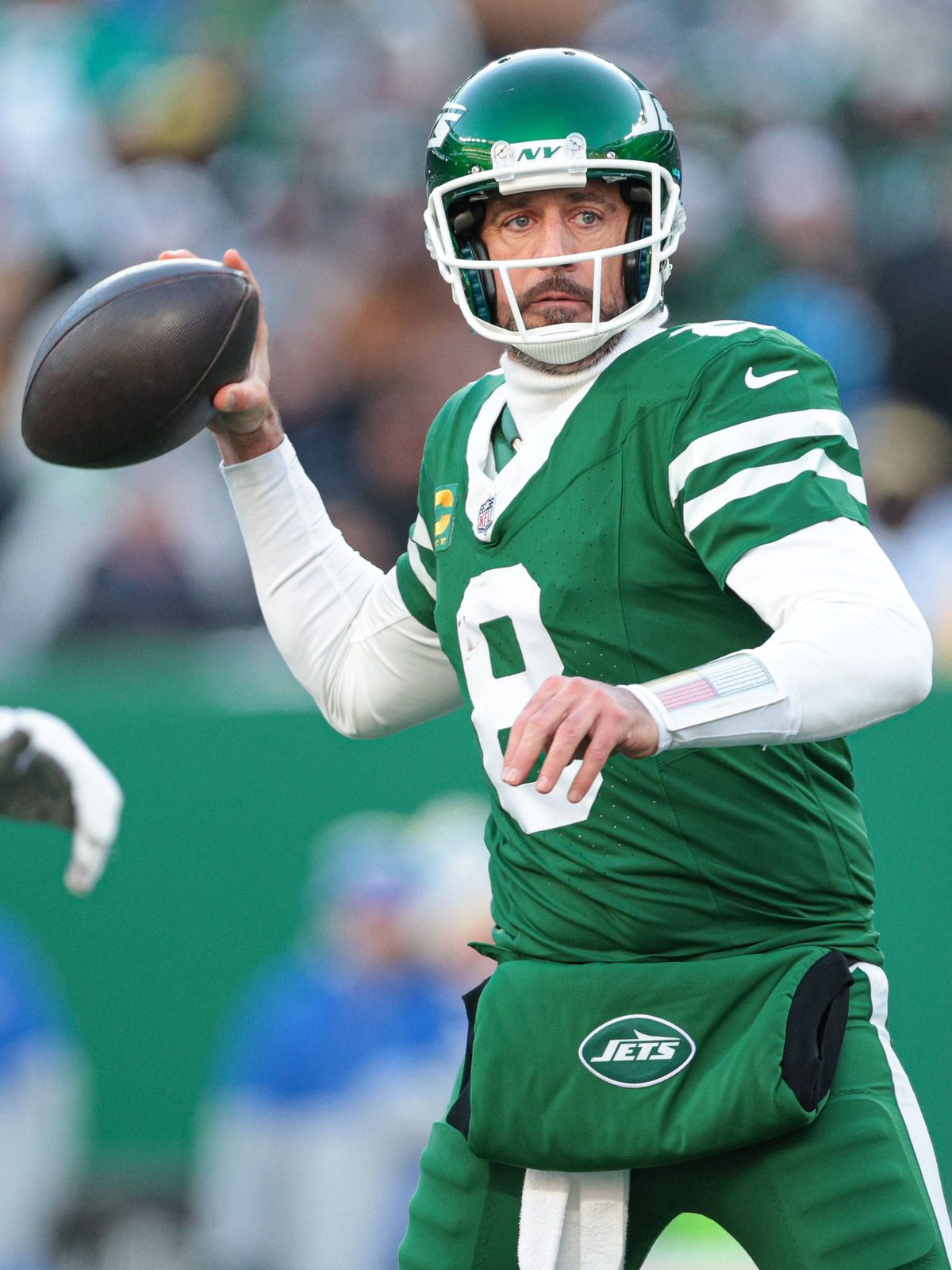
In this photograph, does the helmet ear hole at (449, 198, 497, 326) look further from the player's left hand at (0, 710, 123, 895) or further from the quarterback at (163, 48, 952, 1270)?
the player's left hand at (0, 710, 123, 895)

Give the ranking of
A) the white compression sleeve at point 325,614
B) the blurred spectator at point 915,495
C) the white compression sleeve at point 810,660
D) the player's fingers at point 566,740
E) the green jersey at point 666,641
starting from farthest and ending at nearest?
1. the blurred spectator at point 915,495
2. the white compression sleeve at point 325,614
3. the green jersey at point 666,641
4. the white compression sleeve at point 810,660
5. the player's fingers at point 566,740

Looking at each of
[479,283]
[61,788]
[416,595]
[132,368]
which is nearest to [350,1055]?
[61,788]

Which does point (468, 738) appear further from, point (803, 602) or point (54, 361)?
point (803, 602)

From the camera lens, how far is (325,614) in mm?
2744

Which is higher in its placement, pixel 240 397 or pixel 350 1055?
pixel 240 397

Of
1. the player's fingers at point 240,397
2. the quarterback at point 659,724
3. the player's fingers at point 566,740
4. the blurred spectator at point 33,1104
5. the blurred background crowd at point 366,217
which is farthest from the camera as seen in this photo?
the blurred background crowd at point 366,217

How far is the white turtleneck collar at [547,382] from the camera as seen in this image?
231 centimetres

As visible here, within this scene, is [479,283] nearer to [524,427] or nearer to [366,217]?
[524,427]

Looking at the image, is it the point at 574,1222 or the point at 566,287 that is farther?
the point at 566,287

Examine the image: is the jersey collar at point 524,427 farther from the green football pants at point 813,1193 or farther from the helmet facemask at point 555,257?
the green football pants at point 813,1193

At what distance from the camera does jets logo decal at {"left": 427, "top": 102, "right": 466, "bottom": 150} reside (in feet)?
7.90

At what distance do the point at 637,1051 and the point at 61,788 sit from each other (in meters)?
1.10

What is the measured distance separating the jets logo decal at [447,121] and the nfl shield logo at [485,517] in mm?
491

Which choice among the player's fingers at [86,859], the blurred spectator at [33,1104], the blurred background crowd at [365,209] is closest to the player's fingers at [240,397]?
the player's fingers at [86,859]
